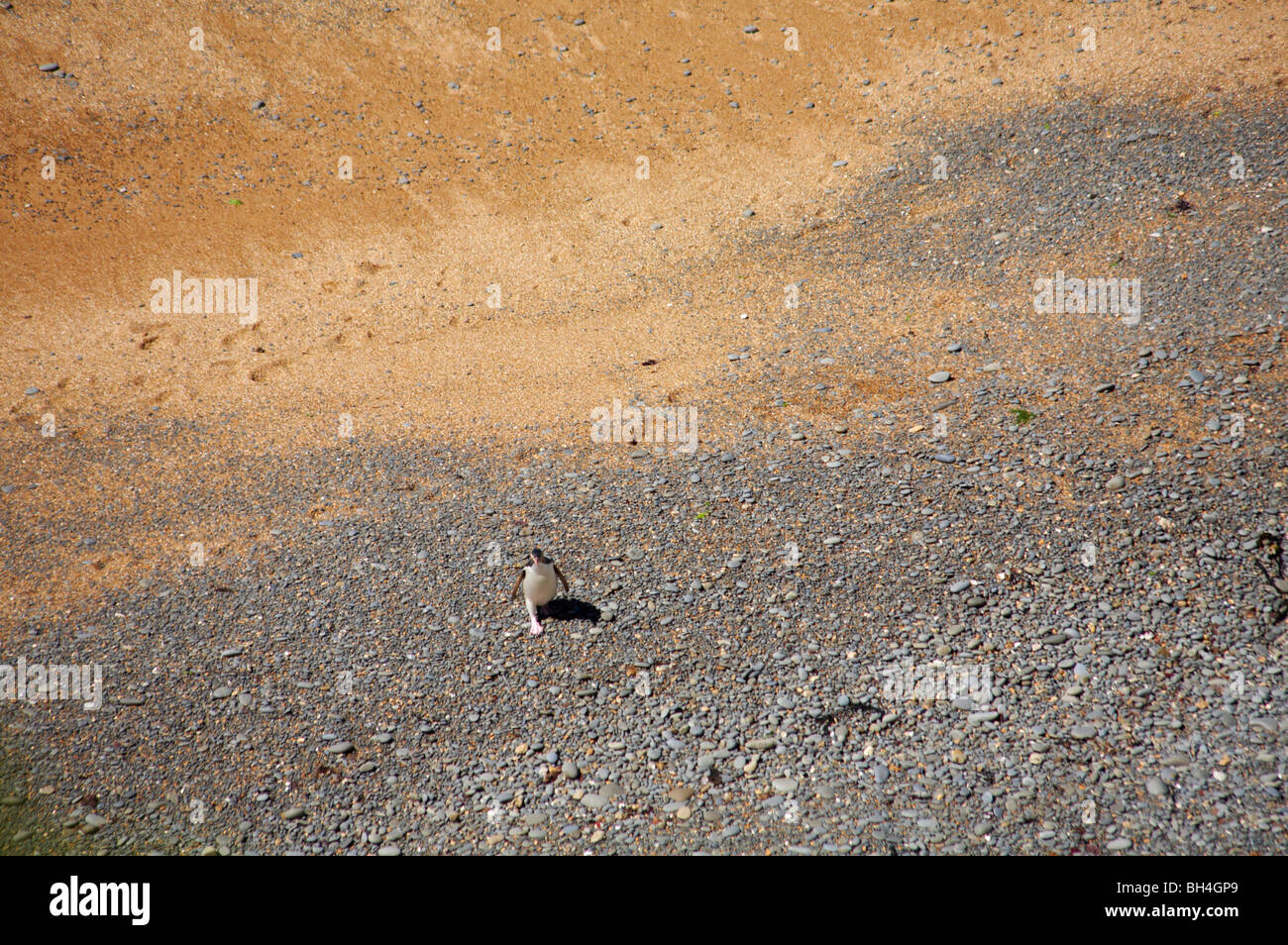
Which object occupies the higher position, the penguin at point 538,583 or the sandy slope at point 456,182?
the sandy slope at point 456,182

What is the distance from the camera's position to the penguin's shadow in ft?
23.8

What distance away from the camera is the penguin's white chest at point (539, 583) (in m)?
6.83

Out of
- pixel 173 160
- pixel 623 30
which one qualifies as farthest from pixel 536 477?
pixel 623 30

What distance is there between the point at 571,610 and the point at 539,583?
591 mm

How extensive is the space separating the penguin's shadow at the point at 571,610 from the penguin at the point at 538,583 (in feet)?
0.65

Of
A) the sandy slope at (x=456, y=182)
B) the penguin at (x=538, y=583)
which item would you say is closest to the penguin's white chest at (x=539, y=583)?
the penguin at (x=538, y=583)

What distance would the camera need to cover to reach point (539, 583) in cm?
688

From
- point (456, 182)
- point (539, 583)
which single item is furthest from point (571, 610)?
point (456, 182)

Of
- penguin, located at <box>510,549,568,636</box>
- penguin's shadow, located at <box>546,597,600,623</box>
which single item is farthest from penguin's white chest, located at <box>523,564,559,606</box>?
penguin's shadow, located at <box>546,597,600,623</box>

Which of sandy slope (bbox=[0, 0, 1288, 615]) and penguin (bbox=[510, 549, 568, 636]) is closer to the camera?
penguin (bbox=[510, 549, 568, 636])

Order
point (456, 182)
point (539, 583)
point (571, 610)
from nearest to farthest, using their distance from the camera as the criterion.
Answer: point (539, 583)
point (571, 610)
point (456, 182)

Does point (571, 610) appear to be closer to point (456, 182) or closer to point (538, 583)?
A: point (538, 583)

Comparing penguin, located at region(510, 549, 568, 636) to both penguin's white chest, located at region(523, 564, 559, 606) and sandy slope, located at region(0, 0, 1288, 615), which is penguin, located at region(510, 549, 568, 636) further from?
sandy slope, located at region(0, 0, 1288, 615)

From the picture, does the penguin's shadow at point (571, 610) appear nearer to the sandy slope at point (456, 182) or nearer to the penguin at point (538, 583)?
the penguin at point (538, 583)
